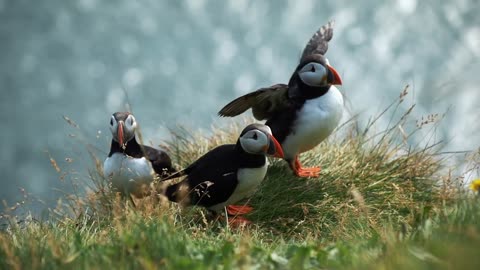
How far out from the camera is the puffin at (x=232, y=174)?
5.62 metres

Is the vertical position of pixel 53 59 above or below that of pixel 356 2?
below

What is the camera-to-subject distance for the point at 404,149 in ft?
22.6

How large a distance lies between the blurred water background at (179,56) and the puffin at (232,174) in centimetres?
593

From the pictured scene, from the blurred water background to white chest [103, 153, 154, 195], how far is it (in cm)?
547

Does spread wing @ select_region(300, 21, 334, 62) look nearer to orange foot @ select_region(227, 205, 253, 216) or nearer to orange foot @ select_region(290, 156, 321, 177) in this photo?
orange foot @ select_region(290, 156, 321, 177)

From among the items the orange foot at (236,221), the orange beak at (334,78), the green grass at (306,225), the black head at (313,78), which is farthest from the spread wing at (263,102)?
the orange foot at (236,221)

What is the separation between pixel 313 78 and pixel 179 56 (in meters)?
7.92

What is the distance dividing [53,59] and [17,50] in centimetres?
65

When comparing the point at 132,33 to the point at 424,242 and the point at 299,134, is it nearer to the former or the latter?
the point at 299,134

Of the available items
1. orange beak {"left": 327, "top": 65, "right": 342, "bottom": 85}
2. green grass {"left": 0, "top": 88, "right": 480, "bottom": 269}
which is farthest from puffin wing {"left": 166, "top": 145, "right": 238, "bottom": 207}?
orange beak {"left": 327, "top": 65, "right": 342, "bottom": 85}

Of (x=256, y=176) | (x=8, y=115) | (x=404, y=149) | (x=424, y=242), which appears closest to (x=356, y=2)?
(x=8, y=115)

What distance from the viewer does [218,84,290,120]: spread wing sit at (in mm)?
6207

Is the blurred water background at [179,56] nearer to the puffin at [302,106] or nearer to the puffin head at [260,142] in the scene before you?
the puffin at [302,106]

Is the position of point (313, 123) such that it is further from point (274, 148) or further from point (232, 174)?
point (232, 174)
